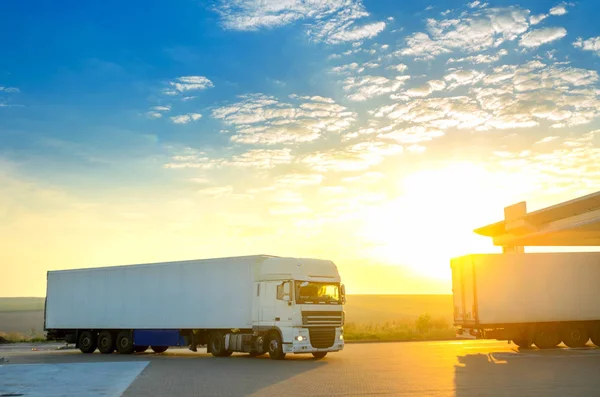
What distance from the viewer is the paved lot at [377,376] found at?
15.7 meters

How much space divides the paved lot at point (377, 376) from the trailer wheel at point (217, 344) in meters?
1.42

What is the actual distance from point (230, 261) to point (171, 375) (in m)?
8.59

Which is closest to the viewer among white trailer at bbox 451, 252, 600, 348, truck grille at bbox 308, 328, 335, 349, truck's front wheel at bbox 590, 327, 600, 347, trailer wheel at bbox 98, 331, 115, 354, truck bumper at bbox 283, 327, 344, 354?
truck bumper at bbox 283, 327, 344, 354

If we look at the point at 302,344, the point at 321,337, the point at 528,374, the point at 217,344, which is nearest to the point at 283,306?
the point at 302,344

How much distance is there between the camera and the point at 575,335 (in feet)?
103

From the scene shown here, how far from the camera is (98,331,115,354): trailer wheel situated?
32000 mm

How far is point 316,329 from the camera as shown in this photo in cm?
2592

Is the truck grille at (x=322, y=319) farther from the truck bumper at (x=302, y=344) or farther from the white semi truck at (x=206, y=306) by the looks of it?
the truck bumper at (x=302, y=344)

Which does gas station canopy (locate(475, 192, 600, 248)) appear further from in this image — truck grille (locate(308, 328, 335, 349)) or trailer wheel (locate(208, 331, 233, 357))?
trailer wheel (locate(208, 331, 233, 357))

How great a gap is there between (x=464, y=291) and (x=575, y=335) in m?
5.58

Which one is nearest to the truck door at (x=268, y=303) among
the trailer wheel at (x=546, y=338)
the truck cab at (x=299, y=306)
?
the truck cab at (x=299, y=306)

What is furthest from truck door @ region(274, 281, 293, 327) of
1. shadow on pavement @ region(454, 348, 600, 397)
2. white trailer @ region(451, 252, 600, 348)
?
white trailer @ region(451, 252, 600, 348)

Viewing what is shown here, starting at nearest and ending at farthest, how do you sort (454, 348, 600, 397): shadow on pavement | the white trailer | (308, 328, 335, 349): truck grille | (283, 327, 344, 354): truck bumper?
(454, 348, 600, 397): shadow on pavement
(283, 327, 344, 354): truck bumper
(308, 328, 335, 349): truck grille
the white trailer

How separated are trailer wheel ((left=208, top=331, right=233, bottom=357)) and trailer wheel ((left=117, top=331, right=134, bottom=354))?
14.6 ft
